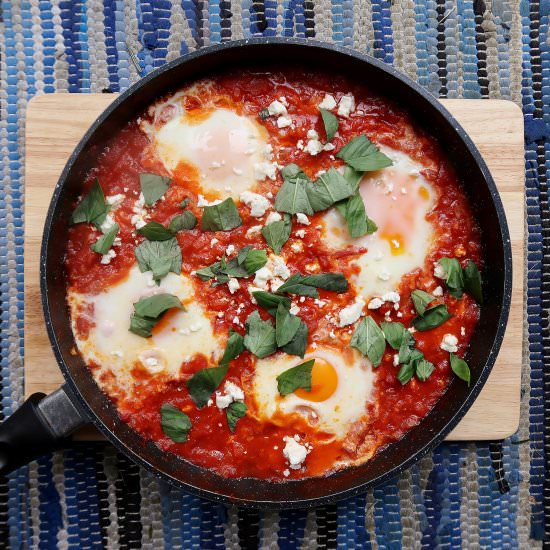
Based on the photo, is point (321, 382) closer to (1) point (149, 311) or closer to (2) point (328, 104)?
(1) point (149, 311)

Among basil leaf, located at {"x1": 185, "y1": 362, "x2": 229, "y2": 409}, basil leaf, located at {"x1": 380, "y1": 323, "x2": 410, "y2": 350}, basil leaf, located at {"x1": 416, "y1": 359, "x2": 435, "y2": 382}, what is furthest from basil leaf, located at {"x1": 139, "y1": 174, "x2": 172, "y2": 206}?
basil leaf, located at {"x1": 416, "y1": 359, "x2": 435, "y2": 382}

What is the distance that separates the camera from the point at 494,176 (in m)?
2.99

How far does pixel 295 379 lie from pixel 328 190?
0.81 meters

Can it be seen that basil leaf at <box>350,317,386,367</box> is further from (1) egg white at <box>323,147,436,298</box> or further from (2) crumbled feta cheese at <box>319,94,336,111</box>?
(2) crumbled feta cheese at <box>319,94,336,111</box>

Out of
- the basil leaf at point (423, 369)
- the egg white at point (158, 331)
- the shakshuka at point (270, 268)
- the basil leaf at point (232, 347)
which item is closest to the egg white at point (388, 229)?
the shakshuka at point (270, 268)

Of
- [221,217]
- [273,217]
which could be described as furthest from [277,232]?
[221,217]

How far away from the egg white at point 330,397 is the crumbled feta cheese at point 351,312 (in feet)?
0.44

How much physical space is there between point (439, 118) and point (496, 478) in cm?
175

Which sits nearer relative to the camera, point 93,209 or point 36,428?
point 36,428

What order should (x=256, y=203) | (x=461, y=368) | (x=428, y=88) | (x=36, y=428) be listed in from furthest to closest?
(x=428, y=88) → (x=461, y=368) → (x=256, y=203) → (x=36, y=428)

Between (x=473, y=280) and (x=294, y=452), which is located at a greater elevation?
(x=473, y=280)

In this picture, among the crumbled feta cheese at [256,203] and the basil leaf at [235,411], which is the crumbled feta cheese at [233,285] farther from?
the basil leaf at [235,411]

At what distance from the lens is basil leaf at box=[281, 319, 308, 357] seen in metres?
2.83

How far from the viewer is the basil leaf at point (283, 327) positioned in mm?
2797
